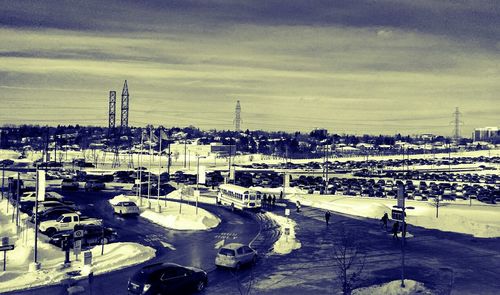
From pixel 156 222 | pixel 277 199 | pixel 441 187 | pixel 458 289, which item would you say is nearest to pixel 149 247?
pixel 156 222

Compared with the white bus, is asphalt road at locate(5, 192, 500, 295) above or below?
below

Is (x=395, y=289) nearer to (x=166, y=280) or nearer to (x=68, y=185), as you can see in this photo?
(x=166, y=280)

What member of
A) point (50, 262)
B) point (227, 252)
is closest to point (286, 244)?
point (227, 252)

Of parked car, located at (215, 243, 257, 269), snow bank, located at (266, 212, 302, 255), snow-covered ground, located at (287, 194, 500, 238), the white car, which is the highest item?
parked car, located at (215, 243, 257, 269)

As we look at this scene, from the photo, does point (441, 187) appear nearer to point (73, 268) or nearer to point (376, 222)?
point (376, 222)

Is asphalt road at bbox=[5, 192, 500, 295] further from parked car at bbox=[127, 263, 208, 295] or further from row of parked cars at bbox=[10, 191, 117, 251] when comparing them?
row of parked cars at bbox=[10, 191, 117, 251]

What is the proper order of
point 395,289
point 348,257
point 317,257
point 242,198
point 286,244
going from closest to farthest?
point 395,289
point 348,257
point 317,257
point 286,244
point 242,198

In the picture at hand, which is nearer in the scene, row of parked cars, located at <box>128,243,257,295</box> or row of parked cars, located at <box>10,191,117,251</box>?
row of parked cars, located at <box>128,243,257,295</box>

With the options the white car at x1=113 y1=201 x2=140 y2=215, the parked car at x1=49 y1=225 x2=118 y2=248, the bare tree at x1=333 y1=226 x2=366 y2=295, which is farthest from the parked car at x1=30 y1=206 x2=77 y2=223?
the bare tree at x1=333 y1=226 x2=366 y2=295
